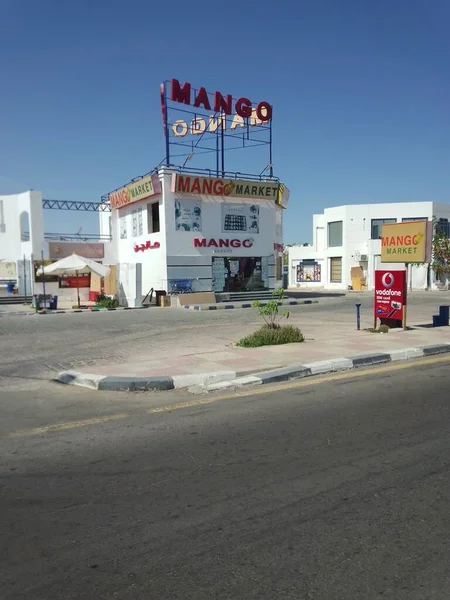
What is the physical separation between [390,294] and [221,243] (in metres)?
18.0

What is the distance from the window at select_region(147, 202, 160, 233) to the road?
1199 centimetres

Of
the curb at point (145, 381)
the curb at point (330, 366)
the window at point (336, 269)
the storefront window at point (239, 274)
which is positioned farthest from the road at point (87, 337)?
the window at point (336, 269)

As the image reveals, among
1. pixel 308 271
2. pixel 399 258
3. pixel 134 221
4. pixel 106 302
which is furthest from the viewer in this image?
pixel 308 271

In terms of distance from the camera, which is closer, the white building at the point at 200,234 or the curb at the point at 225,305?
the curb at the point at 225,305

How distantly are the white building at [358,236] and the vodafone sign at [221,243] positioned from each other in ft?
62.1

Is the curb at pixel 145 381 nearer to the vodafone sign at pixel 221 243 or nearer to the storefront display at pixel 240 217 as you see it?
the vodafone sign at pixel 221 243

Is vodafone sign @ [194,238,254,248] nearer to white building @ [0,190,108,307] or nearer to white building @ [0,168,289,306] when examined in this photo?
white building @ [0,168,289,306]

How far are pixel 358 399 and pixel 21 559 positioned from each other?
5077 millimetres

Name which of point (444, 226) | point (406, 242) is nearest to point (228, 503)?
point (406, 242)

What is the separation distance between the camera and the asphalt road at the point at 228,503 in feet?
9.65

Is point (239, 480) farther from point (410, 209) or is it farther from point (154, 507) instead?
point (410, 209)

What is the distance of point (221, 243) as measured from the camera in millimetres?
31312

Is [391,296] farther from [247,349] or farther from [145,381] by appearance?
[145,381]

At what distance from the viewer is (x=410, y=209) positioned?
153ft
